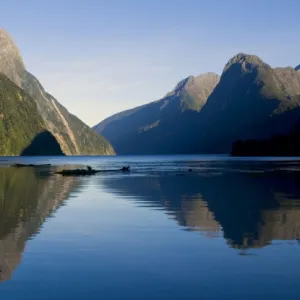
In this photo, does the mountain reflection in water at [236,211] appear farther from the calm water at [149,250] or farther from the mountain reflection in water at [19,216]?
the mountain reflection in water at [19,216]

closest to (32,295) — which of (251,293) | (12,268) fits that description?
(12,268)

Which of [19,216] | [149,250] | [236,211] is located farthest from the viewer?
[236,211]

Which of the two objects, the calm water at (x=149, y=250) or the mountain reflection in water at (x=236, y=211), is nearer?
the calm water at (x=149, y=250)

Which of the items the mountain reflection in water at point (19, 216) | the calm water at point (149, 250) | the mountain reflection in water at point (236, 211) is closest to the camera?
the calm water at point (149, 250)

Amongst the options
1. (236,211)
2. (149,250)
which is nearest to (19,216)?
(149,250)

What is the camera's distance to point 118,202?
57.0 meters

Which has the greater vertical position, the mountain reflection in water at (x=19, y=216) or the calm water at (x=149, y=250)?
the mountain reflection in water at (x=19, y=216)

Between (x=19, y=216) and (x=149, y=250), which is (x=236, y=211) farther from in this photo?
(x=149, y=250)

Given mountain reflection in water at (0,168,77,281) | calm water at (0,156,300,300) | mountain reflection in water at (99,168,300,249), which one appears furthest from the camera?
mountain reflection in water at (99,168,300,249)

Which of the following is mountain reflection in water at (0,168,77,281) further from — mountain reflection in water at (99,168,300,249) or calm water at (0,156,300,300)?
mountain reflection in water at (99,168,300,249)

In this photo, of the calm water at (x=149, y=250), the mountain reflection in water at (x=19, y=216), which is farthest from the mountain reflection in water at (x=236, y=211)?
the mountain reflection in water at (x=19, y=216)

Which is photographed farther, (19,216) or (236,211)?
(236,211)

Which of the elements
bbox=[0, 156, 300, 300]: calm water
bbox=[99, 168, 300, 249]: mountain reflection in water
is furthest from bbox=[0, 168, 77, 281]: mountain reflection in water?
bbox=[99, 168, 300, 249]: mountain reflection in water

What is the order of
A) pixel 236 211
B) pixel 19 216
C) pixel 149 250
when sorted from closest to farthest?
1. pixel 149 250
2. pixel 19 216
3. pixel 236 211
